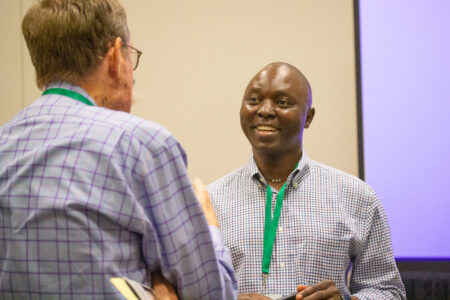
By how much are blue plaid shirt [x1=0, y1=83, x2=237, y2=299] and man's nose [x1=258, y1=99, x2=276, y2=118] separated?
0.92m

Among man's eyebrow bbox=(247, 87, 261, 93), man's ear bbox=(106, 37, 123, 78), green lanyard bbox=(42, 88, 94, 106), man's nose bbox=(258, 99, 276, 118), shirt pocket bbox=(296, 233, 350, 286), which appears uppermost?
man's ear bbox=(106, 37, 123, 78)

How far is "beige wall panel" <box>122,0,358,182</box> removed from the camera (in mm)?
2707

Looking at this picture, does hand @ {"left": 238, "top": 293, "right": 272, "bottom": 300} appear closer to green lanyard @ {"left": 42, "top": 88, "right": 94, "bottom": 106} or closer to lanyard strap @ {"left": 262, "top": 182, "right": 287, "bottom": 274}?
lanyard strap @ {"left": 262, "top": 182, "right": 287, "bottom": 274}

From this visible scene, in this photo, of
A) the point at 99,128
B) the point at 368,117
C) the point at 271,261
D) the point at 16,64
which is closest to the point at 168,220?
the point at 99,128

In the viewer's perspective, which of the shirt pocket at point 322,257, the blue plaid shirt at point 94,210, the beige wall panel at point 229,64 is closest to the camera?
the blue plaid shirt at point 94,210

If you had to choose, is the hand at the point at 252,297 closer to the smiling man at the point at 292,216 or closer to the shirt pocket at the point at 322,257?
the smiling man at the point at 292,216

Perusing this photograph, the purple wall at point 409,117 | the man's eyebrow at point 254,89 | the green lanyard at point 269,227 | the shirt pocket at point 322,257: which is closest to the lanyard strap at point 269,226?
the green lanyard at point 269,227

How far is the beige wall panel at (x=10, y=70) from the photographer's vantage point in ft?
9.64

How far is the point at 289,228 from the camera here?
182 cm

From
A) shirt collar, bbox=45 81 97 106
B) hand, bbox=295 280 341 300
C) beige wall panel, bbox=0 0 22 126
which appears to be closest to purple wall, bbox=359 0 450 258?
hand, bbox=295 280 341 300

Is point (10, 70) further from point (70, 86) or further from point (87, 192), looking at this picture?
point (87, 192)

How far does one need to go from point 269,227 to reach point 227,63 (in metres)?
1.25

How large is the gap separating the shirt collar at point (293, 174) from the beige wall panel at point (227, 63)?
2.52 feet

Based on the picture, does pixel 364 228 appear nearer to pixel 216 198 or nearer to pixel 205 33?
pixel 216 198
